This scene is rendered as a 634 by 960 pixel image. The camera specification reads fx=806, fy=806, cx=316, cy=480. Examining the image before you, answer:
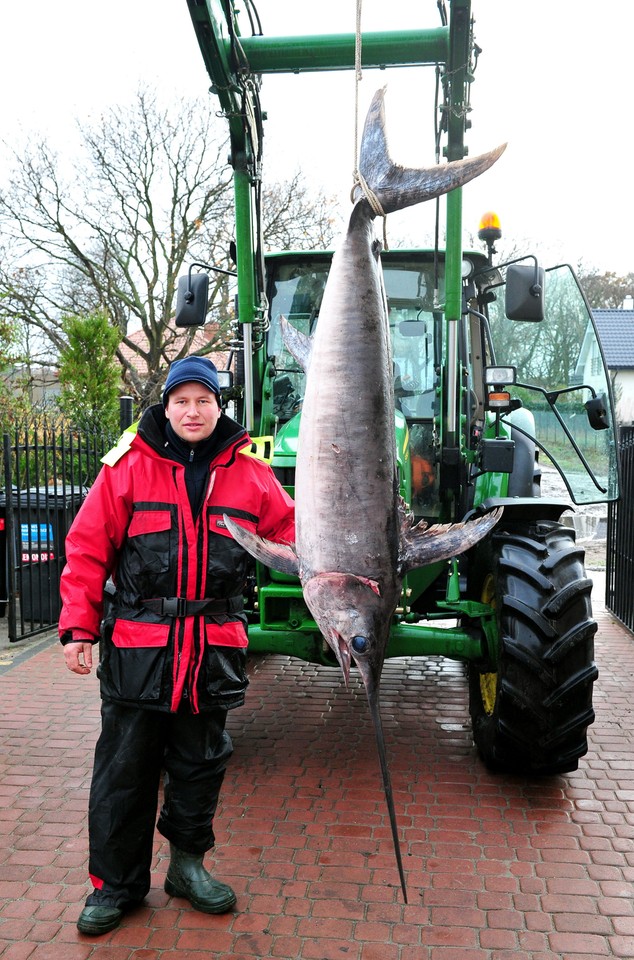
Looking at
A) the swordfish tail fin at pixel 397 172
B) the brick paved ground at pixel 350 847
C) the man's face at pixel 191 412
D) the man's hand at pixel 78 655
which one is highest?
the swordfish tail fin at pixel 397 172

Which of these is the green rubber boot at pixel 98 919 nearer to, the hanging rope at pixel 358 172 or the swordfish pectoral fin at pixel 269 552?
the swordfish pectoral fin at pixel 269 552

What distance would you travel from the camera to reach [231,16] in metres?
3.93

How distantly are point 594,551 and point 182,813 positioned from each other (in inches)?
465

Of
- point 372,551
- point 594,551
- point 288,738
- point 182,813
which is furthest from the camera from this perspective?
point 594,551

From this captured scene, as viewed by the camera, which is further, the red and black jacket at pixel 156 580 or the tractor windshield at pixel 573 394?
the tractor windshield at pixel 573 394

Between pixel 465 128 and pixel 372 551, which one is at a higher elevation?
pixel 465 128

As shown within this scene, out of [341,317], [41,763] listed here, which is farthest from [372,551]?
[41,763]

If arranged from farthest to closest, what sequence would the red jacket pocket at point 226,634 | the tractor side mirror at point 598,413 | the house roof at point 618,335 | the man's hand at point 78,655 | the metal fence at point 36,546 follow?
the house roof at point 618,335 < the metal fence at point 36,546 < the tractor side mirror at point 598,413 < the red jacket pocket at point 226,634 < the man's hand at point 78,655

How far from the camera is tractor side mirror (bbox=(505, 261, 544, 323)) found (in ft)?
14.4

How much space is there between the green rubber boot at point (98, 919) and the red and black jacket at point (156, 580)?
0.82m

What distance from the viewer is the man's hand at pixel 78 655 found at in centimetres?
290

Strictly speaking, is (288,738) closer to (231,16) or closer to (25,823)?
(25,823)

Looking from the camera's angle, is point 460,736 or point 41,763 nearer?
point 41,763

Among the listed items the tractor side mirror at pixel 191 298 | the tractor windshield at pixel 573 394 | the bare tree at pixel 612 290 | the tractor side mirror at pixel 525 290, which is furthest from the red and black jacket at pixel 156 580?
the bare tree at pixel 612 290
